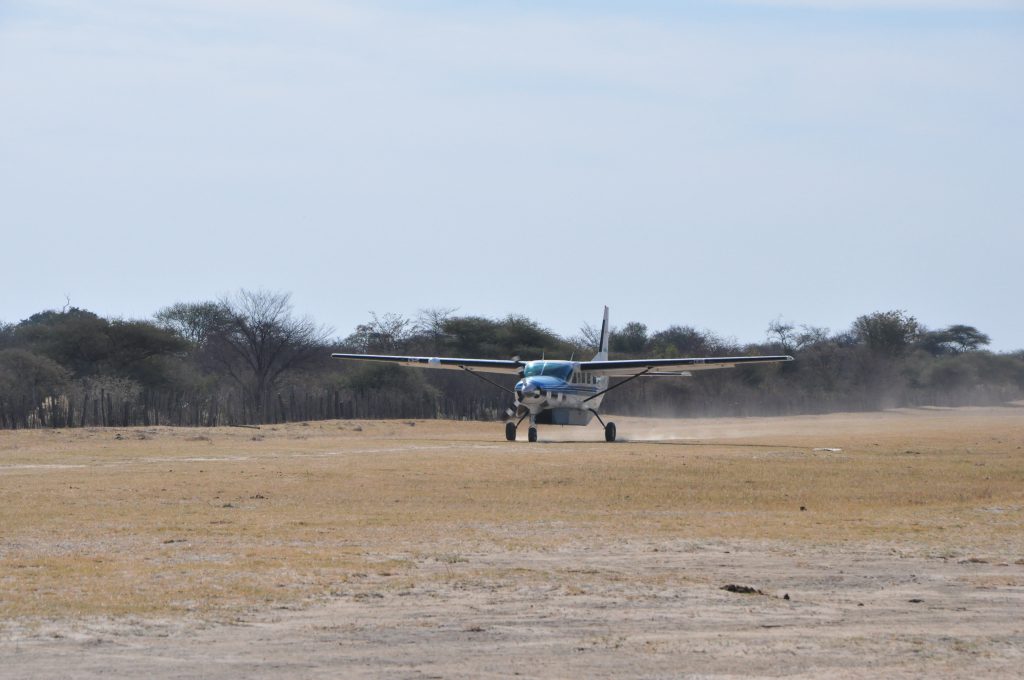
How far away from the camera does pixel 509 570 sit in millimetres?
11344

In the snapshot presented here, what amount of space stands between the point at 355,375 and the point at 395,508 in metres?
47.0

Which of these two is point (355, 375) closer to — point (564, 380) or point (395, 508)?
point (564, 380)

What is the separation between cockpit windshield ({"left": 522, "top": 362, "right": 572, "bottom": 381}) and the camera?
39.6 m

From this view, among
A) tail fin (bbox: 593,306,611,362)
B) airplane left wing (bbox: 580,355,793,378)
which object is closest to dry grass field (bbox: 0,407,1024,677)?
airplane left wing (bbox: 580,355,793,378)

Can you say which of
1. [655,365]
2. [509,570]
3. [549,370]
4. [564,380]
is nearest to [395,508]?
[509,570]

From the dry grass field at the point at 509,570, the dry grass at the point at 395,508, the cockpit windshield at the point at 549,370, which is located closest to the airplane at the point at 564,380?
the cockpit windshield at the point at 549,370

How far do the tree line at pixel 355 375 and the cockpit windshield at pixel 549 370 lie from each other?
14.1 metres

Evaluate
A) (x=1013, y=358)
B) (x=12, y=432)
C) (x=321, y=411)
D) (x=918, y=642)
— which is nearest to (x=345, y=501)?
(x=918, y=642)

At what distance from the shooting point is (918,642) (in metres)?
8.33

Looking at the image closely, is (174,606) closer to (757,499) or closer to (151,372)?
(757,499)

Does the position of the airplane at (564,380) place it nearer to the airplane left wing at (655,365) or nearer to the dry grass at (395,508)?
the airplane left wing at (655,365)

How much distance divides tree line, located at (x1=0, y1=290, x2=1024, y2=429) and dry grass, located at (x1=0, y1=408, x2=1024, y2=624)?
12275 mm

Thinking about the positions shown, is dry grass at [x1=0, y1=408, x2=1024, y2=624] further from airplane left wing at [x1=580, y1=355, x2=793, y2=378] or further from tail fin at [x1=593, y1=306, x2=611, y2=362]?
tail fin at [x1=593, y1=306, x2=611, y2=362]

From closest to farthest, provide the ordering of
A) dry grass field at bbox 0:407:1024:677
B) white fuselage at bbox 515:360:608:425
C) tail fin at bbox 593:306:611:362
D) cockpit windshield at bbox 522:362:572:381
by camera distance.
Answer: dry grass field at bbox 0:407:1024:677 < white fuselage at bbox 515:360:608:425 < cockpit windshield at bbox 522:362:572:381 < tail fin at bbox 593:306:611:362
